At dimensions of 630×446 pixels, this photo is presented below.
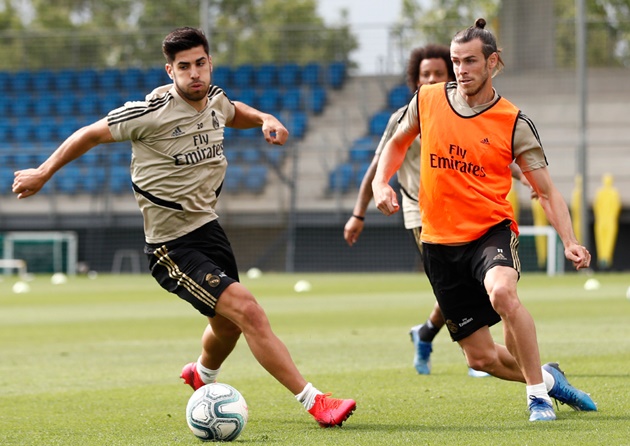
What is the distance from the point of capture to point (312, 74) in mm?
32938

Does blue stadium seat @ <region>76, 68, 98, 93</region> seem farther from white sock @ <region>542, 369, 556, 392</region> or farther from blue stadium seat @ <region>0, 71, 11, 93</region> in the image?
white sock @ <region>542, 369, 556, 392</region>

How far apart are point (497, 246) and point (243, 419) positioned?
160 centimetres

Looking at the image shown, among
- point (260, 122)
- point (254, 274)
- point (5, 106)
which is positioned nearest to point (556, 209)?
point (260, 122)

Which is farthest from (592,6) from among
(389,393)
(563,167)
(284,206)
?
(389,393)

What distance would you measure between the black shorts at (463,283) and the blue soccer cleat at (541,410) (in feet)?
1.78

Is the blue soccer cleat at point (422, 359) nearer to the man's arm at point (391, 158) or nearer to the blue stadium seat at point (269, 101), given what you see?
the man's arm at point (391, 158)

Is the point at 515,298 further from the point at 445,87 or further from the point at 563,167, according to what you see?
the point at 563,167

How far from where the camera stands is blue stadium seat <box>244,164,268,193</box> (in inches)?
1166

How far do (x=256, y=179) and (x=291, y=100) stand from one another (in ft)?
11.6

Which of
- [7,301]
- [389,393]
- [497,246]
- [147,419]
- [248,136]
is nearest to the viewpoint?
[497,246]

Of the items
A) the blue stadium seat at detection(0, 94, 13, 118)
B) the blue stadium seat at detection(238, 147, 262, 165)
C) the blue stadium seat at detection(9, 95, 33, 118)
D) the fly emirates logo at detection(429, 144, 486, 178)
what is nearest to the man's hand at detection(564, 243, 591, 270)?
the fly emirates logo at detection(429, 144, 486, 178)

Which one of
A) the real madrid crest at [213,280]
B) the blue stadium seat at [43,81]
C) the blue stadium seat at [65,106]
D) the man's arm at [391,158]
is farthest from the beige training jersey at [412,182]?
the blue stadium seat at [43,81]

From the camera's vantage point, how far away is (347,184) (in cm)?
2909

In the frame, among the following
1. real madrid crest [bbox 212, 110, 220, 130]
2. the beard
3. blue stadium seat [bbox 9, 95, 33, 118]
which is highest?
blue stadium seat [bbox 9, 95, 33, 118]
